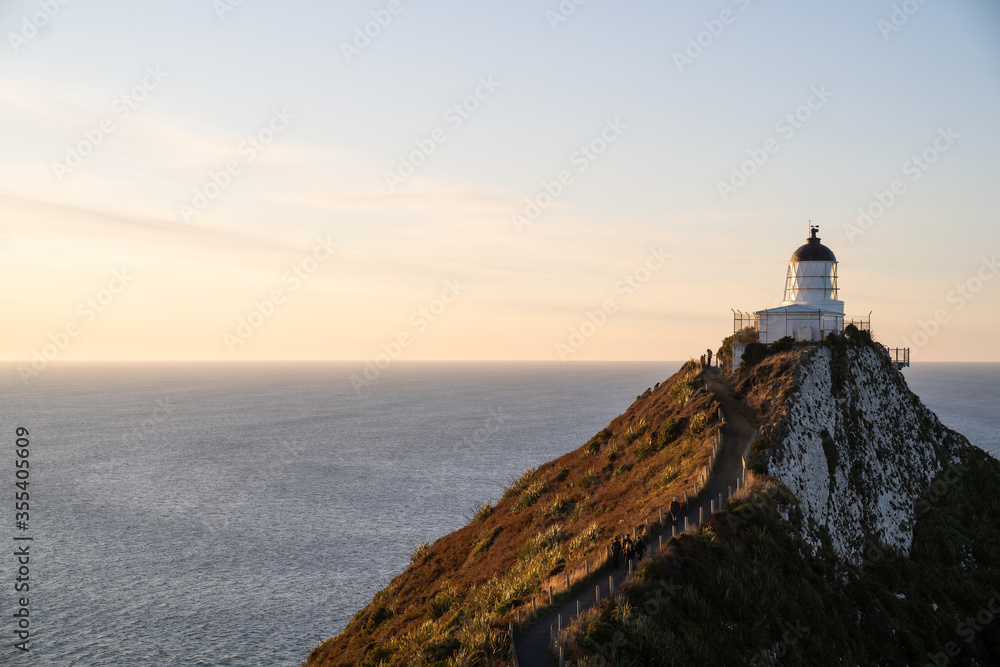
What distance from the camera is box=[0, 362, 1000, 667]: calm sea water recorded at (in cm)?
3750

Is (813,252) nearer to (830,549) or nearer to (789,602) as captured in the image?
(830,549)

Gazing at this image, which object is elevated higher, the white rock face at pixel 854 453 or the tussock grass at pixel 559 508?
the white rock face at pixel 854 453

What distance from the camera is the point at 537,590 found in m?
20.6

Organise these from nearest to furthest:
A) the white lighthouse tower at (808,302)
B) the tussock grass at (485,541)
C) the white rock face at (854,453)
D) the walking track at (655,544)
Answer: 1. the walking track at (655,544)
2. the white rock face at (854,453)
3. the tussock grass at (485,541)
4. the white lighthouse tower at (808,302)

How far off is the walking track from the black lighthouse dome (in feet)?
→ 35.8

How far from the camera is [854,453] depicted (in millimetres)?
32875

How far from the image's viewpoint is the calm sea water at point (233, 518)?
37500mm

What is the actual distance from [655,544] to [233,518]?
4934 centimetres

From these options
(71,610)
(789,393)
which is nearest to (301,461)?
(71,610)

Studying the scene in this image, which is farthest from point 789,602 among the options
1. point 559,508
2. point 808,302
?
point 808,302

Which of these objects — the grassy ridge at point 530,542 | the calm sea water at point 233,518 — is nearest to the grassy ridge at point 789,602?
the grassy ridge at point 530,542

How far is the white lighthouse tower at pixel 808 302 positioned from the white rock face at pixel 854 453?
2436 millimetres

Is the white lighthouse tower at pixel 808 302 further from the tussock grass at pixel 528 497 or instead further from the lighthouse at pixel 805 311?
the tussock grass at pixel 528 497

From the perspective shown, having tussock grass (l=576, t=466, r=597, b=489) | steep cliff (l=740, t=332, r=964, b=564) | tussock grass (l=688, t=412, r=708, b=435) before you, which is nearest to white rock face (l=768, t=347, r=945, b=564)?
steep cliff (l=740, t=332, r=964, b=564)
